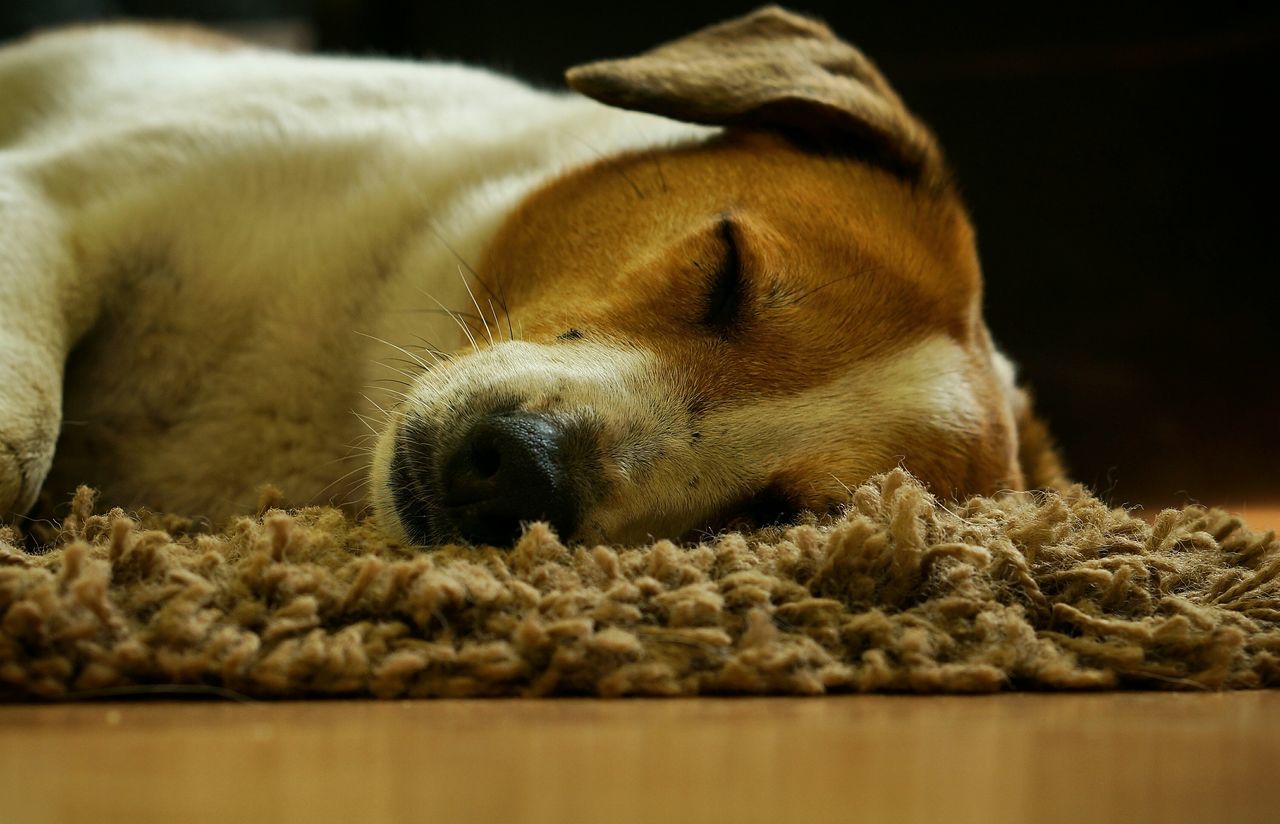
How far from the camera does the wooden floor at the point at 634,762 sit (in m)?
0.75

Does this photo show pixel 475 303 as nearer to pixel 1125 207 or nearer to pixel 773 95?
pixel 773 95

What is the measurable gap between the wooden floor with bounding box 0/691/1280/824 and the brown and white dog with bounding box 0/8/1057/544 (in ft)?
1.48

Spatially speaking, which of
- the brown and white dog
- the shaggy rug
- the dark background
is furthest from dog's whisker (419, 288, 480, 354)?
the dark background

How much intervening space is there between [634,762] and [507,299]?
3.58 feet

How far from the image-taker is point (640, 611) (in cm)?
121

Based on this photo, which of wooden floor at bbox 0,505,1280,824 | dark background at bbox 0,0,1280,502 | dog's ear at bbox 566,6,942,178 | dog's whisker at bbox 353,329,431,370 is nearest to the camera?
wooden floor at bbox 0,505,1280,824

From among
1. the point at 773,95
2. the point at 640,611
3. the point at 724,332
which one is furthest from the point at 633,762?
the point at 773,95

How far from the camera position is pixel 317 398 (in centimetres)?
191

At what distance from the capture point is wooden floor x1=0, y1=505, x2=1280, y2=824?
2.46 feet

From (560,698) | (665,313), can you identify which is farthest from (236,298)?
(560,698)

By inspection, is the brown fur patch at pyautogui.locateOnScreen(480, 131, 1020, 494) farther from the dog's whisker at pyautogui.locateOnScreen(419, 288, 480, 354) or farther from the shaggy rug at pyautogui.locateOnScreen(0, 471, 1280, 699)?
the shaggy rug at pyautogui.locateOnScreen(0, 471, 1280, 699)

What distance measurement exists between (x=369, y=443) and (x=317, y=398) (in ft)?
0.60

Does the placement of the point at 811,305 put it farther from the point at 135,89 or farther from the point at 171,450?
the point at 135,89

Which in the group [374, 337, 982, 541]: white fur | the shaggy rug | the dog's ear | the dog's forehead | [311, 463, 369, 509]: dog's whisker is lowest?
the shaggy rug
